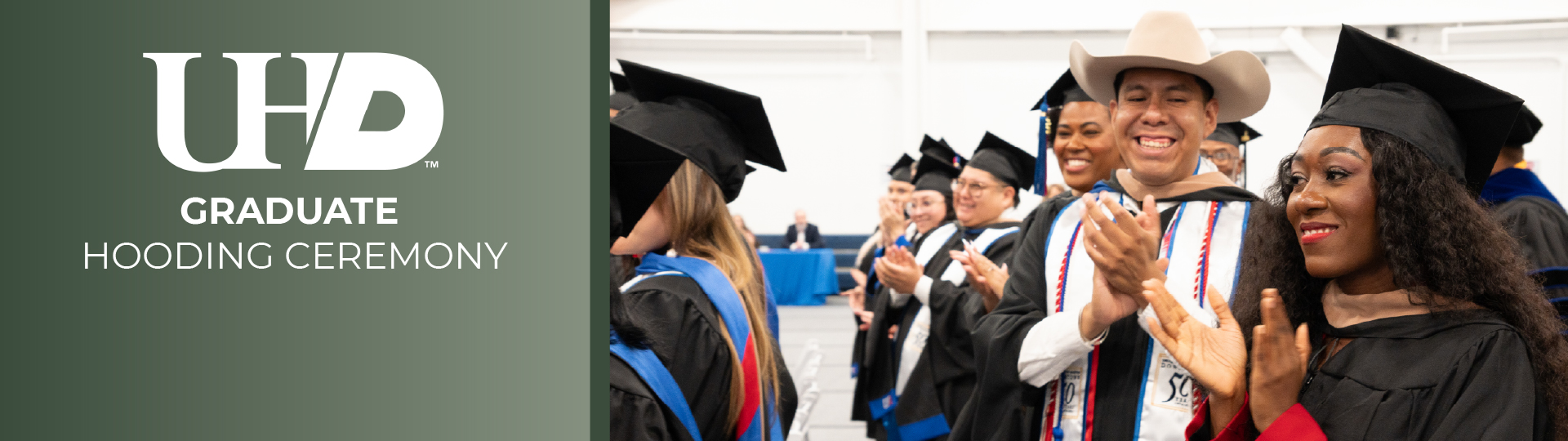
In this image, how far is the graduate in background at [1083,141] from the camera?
2.86 m

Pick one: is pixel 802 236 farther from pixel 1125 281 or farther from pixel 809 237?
pixel 1125 281

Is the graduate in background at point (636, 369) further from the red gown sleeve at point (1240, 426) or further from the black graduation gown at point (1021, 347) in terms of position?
the red gown sleeve at point (1240, 426)

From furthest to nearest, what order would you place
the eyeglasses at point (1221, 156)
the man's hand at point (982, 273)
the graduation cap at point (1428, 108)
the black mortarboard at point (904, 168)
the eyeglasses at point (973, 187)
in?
1. the black mortarboard at point (904, 168)
2. the eyeglasses at point (973, 187)
3. the eyeglasses at point (1221, 156)
4. the man's hand at point (982, 273)
5. the graduation cap at point (1428, 108)

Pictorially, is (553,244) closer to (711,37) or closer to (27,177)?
(27,177)

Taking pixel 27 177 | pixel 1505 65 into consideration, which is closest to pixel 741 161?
pixel 27 177

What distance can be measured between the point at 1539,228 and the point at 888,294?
237cm

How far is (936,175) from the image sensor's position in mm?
5406

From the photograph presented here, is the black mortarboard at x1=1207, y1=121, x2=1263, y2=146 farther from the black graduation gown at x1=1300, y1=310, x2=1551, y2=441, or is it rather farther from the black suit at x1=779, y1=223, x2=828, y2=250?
the black suit at x1=779, y1=223, x2=828, y2=250

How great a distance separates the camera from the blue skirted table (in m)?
13.3

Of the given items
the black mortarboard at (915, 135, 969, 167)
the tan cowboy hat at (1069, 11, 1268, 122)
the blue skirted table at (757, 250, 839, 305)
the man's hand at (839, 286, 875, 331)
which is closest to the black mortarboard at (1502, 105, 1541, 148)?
the tan cowboy hat at (1069, 11, 1268, 122)

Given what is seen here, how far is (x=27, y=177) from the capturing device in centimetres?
83

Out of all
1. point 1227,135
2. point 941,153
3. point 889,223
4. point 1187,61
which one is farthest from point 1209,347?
point 889,223

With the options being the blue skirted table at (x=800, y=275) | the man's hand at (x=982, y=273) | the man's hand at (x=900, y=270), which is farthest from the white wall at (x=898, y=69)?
the man's hand at (x=982, y=273)

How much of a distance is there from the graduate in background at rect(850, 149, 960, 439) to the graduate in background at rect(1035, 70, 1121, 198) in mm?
1719
